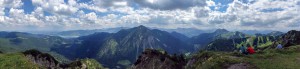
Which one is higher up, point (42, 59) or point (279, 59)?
point (279, 59)

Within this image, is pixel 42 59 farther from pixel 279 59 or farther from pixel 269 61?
pixel 279 59

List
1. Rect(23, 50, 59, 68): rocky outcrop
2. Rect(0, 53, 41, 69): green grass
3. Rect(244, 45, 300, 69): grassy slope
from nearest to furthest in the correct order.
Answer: Rect(244, 45, 300, 69): grassy slope
Rect(0, 53, 41, 69): green grass
Rect(23, 50, 59, 68): rocky outcrop

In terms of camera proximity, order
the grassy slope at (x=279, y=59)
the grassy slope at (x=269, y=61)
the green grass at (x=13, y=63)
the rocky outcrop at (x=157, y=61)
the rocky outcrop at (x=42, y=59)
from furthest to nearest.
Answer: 1. the rocky outcrop at (x=157, y=61)
2. the rocky outcrop at (x=42, y=59)
3. the green grass at (x=13, y=63)
4. the grassy slope at (x=269, y=61)
5. the grassy slope at (x=279, y=59)

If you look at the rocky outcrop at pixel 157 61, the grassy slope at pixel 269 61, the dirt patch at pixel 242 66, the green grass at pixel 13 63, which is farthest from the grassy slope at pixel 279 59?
the rocky outcrop at pixel 157 61

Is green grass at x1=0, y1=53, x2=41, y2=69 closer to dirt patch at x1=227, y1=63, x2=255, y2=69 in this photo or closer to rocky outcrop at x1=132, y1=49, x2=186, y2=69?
dirt patch at x1=227, y1=63, x2=255, y2=69

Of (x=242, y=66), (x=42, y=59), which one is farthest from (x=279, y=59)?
(x=42, y=59)

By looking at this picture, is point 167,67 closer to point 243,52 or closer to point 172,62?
point 172,62

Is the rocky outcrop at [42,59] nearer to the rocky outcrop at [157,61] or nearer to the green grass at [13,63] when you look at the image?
the rocky outcrop at [157,61]

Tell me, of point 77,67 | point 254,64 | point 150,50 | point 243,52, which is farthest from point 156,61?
point 254,64

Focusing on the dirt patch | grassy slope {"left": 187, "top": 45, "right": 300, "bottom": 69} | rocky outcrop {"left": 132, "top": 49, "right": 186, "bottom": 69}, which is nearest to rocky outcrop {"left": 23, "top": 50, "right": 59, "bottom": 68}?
rocky outcrop {"left": 132, "top": 49, "right": 186, "bottom": 69}
